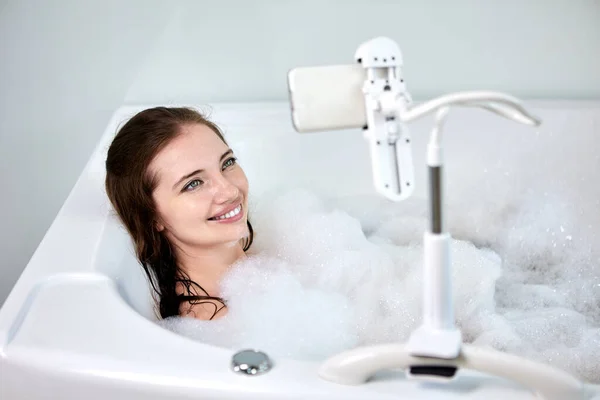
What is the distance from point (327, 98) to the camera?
966 mm

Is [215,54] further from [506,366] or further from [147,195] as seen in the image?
[506,366]

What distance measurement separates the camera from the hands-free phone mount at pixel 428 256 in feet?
2.63

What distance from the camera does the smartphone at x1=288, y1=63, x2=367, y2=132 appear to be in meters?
0.96

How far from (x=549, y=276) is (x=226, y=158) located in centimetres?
69

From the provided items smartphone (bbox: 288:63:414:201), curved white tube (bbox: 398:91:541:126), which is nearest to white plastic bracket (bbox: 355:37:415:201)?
smartphone (bbox: 288:63:414:201)

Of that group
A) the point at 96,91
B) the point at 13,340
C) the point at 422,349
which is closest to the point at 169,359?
the point at 13,340

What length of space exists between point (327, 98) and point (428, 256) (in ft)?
0.80

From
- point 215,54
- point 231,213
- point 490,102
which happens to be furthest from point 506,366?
point 215,54

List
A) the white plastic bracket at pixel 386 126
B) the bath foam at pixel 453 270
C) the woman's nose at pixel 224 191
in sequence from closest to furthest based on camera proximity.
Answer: the white plastic bracket at pixel 386 126, the bath foam at pixel 453 270, the woman's nose at pixel 224 191

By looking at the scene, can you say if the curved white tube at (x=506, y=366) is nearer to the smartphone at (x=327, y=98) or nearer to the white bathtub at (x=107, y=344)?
the white bathtub at (x=107, y=344)

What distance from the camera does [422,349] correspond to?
856 millimetres

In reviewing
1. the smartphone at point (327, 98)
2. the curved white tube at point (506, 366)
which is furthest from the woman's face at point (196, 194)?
the curved white tube at point (506, 366)

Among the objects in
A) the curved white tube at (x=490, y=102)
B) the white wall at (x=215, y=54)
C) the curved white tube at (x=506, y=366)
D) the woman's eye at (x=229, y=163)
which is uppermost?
the white wall at (x=215, y=54)

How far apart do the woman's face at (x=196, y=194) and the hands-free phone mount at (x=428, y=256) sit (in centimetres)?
49
